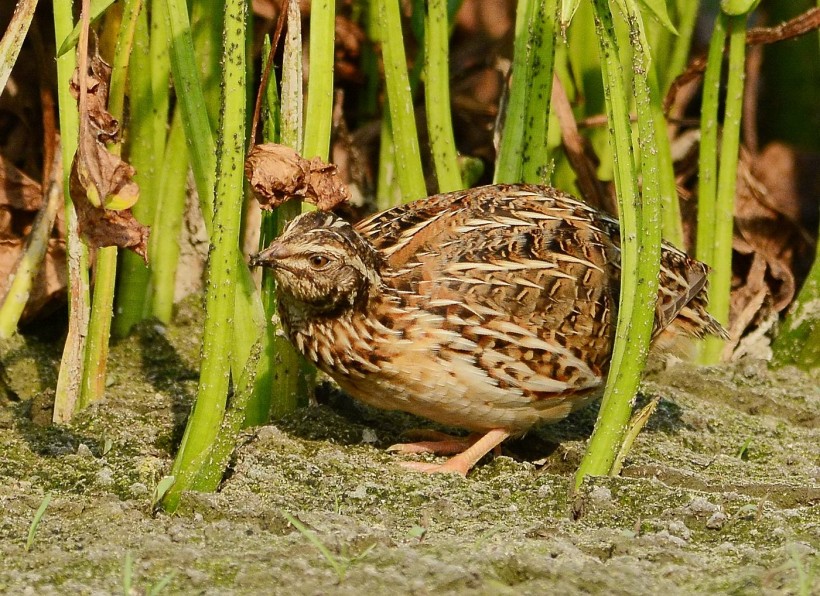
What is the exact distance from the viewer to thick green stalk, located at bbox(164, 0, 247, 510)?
354 centimetres

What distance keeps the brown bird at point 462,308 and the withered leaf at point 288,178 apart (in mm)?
91

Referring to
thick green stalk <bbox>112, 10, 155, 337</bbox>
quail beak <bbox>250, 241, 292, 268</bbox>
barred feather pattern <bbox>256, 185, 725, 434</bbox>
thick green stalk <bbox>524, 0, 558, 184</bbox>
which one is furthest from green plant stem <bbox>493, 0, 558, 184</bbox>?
thick green stalk <bbox>112, 10, 155, 337</bbox>

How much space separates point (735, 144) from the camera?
17.8 ft

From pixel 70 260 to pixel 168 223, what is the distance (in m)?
1.00

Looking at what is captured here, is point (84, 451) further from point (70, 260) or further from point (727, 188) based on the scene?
point (727, 188)

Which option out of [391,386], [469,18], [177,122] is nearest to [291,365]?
[391,386]

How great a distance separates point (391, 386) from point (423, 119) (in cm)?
280

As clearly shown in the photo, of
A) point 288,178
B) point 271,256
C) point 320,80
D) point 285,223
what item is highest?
point 320,80

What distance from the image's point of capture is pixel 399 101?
188 inches

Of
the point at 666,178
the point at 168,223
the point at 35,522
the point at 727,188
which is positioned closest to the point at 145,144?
the point at 168,223

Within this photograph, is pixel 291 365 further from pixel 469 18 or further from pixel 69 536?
pixel 469 18

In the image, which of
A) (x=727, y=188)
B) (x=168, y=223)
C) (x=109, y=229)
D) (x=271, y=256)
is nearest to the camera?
(x=109, y=229)

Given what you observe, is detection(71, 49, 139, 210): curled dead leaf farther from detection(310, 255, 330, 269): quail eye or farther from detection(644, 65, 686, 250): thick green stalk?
detection(644, 65, 686, 250): thick green stalk

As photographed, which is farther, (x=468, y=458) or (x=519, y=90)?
(x=519, y=90)
